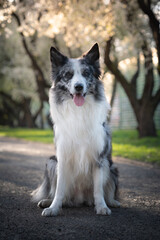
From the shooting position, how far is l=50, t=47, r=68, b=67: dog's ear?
14.7ft

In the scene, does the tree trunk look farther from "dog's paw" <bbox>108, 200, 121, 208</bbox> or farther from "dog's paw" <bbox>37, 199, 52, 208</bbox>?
"dog's paw" <bbox>37, 199, 52, 208</bbox>

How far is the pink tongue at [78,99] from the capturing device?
421 centimetres

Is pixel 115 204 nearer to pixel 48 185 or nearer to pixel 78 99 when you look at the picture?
pixel 48 185

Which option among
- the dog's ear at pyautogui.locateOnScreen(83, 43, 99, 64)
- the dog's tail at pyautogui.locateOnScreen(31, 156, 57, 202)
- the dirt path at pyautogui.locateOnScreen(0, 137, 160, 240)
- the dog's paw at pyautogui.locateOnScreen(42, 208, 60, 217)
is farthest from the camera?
the dog's ear at pyautogui.locateOnScreen(83, 43, 99, 64)

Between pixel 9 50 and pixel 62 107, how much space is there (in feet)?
94.0

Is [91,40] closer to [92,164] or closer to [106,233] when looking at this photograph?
[92,164]

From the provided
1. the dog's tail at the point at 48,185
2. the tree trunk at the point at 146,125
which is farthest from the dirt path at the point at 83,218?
the tree trunk at the point at 146,125

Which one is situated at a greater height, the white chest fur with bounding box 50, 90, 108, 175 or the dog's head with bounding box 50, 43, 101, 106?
the dog's head with bounding box 50, 43, 101, 106

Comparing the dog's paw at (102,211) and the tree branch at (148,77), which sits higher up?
the tree branch at (148,77)

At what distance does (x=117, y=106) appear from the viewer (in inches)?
1148

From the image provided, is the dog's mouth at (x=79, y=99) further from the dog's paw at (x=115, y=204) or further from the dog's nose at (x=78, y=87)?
the dog's paw at (x=115, y=204)

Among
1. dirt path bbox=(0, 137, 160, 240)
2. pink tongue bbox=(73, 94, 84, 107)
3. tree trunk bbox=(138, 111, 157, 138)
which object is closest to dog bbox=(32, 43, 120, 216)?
pink tongue bbox=(73, 94, 84, 107)

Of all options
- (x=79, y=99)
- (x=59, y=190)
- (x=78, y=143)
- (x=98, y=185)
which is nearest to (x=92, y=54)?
(x=79, y=99)

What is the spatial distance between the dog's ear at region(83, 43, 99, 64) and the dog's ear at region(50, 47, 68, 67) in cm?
36
